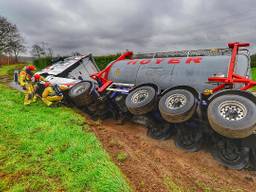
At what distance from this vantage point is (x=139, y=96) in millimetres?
4883

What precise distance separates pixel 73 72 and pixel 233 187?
7407 millimetres

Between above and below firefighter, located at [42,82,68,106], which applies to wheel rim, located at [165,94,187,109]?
above

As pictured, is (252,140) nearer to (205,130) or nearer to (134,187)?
(205,130)

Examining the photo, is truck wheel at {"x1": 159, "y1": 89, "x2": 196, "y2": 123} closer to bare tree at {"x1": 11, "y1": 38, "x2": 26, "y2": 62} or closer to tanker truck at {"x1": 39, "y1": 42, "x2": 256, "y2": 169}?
tanker truck at {"x1": 39, "y1": 42, "x2": 256, "y2": 169}

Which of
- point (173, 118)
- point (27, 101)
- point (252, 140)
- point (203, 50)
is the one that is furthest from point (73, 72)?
point (252, 140)

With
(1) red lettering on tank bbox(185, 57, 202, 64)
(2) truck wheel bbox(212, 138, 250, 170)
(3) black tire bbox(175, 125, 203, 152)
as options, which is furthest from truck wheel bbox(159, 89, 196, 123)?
(1) red lettering on tank bbox(185, 57, 202, 64)

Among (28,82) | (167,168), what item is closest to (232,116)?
(167,168)

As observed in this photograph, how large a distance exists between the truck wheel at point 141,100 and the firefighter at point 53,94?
2702mm

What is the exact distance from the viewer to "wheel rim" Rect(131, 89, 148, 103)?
187 inches

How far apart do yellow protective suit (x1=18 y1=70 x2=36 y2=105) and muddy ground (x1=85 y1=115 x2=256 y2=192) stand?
337 centimetres

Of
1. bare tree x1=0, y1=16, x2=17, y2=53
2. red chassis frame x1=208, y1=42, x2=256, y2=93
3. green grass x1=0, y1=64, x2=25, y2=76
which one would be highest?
bare tree x1=0, y1=16, x2=17, y2=53

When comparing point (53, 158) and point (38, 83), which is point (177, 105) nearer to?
point (53, 158)

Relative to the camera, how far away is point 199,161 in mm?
3848

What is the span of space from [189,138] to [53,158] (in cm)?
270
